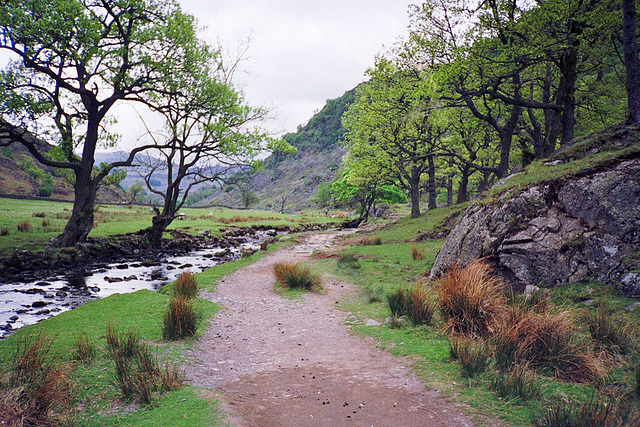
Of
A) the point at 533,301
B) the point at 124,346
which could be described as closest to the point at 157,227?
the point at 124,346

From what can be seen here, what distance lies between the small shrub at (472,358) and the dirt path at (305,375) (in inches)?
27.8

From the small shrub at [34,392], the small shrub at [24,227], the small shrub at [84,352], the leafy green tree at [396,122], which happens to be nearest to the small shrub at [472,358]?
the small shrub at [34,392]

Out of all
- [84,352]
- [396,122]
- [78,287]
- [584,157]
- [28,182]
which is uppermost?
[28,182]

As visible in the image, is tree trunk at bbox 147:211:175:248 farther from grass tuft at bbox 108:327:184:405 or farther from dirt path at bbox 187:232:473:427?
grass tuft at bbox 108:327:184:405

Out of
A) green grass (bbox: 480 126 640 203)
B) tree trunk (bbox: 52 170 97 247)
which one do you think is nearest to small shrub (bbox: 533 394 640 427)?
green grass (bbox: 480 126 640 203)

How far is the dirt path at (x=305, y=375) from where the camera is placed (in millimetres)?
4027

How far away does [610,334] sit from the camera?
521cm

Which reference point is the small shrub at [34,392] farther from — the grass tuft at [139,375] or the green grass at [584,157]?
the green grass at [584,157]

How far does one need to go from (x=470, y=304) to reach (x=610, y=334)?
2029mm

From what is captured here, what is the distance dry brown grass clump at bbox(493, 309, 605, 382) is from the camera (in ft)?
15.1

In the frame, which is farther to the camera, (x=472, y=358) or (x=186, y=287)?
(x=186, y=287)

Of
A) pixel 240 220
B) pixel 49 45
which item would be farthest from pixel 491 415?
pixel 240 220

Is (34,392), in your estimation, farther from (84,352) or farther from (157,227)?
(157,227)

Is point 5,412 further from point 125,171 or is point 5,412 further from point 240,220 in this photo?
point 240,220
